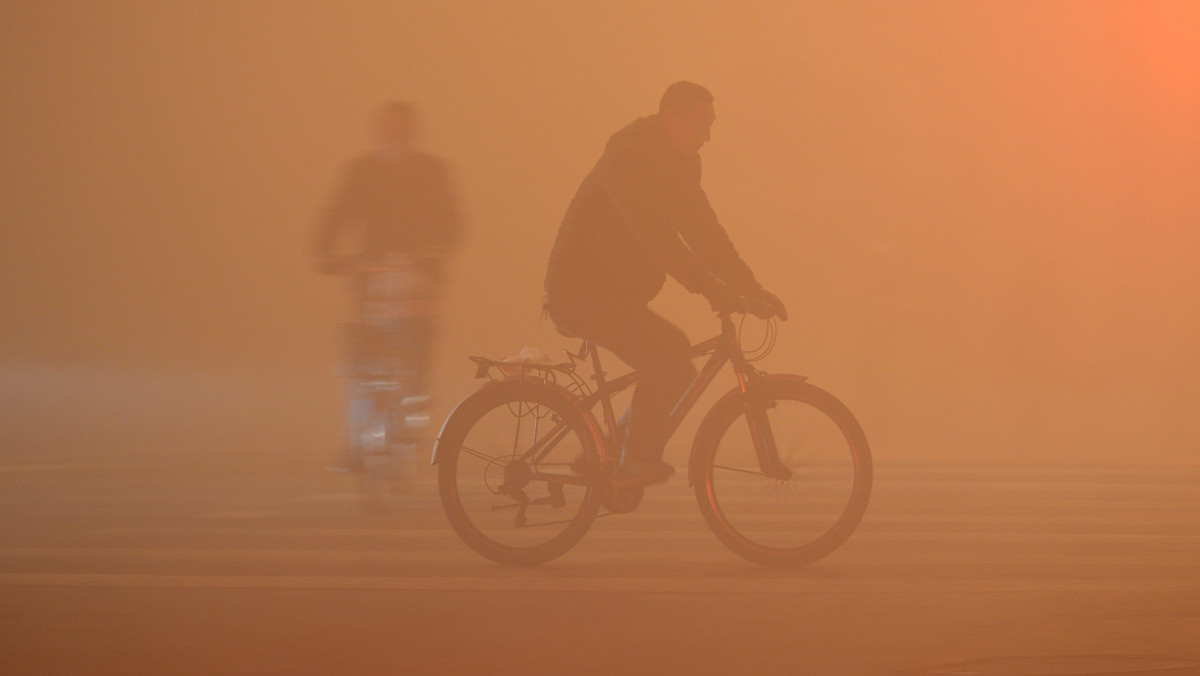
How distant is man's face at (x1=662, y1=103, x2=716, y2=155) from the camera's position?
18.6 feet

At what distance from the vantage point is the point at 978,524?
6902 mm

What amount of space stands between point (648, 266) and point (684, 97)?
2.23 feet

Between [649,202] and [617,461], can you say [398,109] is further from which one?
[617,461]

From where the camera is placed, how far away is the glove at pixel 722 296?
5633 mm

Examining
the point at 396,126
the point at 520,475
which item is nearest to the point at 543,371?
the point at 520,475

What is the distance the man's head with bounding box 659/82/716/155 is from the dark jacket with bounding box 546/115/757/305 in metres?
0.04

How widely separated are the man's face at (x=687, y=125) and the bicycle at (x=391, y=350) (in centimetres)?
237

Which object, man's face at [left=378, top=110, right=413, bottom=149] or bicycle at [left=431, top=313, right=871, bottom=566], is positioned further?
man's face at [left=378, top=110, right=413, bottom=149]

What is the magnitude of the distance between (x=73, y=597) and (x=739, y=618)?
224 cm

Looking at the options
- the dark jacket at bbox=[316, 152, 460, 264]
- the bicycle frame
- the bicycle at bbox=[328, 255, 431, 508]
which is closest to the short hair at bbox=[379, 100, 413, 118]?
the dark jacket at bbox=[316, 152, 460, 264]

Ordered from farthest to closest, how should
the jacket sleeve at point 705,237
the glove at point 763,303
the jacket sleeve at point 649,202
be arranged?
1. the jacket sleeve at point 705,237
2. the glove at point 763,303
3. the jacket sleeve at point 649,202

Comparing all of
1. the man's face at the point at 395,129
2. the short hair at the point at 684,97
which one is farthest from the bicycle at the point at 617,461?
the man's face at the point at 395,129

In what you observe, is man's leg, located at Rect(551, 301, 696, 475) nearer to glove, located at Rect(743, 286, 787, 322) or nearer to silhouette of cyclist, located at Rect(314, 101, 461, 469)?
glove, located at Rect(743, 286, 787, 322)

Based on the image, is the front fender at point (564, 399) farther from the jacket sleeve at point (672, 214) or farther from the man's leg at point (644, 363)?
the jacket sleeve at point (672, 214)
